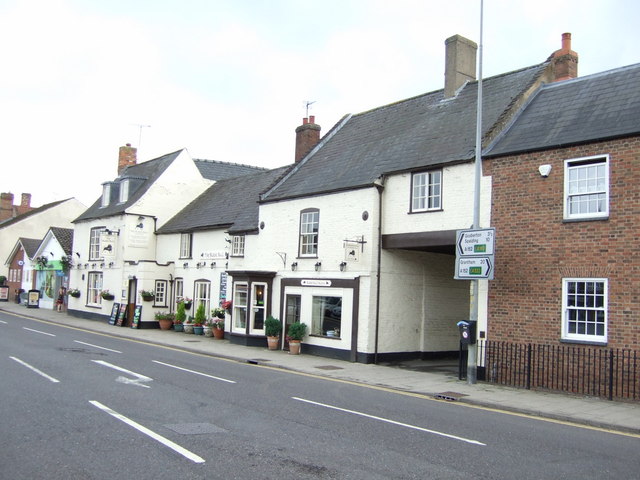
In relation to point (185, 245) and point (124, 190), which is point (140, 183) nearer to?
point (124, 190)

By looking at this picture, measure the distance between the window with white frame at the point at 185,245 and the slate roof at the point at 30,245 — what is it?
79.2 feet

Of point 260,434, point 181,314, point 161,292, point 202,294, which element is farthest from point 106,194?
point 260,434

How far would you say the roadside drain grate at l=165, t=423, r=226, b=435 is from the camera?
8.64m

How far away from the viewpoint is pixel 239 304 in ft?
82.6

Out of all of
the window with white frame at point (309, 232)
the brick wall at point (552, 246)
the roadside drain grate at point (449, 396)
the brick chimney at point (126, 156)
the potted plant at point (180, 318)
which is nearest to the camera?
the roadside drain grate at point (449, 396)

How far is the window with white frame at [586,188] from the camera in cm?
1453

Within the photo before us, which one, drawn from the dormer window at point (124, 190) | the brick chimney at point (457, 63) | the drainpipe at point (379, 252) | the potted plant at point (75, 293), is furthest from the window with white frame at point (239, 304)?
the potted plant at point (75, 293)

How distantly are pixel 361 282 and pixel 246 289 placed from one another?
6637mm

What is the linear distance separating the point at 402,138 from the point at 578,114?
6.84 metres

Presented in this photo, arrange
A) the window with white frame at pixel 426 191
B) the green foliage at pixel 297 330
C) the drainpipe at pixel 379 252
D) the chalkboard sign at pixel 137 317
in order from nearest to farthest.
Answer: the window with white frame at pixel 426 191
the drainpipe at pixel 379 252
the green foliage at pixel 297 330
the chalkboard sign at pixel 137 317

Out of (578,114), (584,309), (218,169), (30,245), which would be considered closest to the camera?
(584,309)

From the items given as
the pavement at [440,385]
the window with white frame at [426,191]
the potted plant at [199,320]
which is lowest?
the pavement at [440,385]

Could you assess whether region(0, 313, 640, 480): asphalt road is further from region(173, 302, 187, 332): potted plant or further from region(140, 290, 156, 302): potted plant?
region(140, 290, 156, 302): potted plant

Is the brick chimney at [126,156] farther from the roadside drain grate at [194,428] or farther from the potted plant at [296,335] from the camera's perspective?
the roadside drain grate at [194,428]
